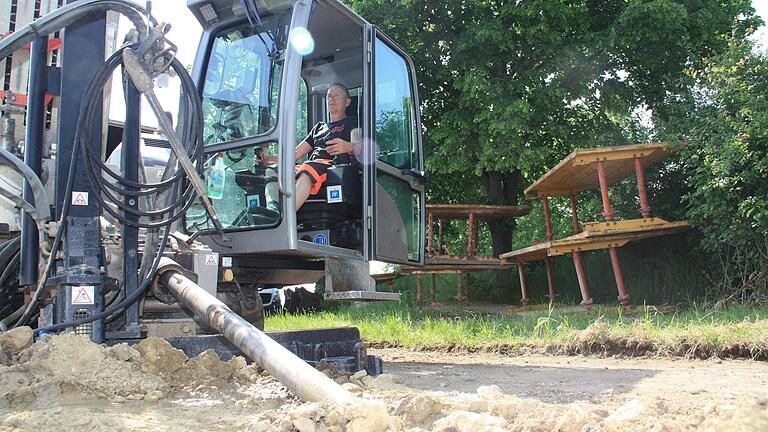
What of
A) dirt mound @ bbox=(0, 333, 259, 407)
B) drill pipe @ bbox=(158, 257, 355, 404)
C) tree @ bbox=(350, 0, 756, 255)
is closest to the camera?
drill pipe @ bbox=(158, 257, 355, 404)

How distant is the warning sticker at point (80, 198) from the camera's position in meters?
3.39

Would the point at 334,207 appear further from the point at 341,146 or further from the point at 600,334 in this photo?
the point at 600,334

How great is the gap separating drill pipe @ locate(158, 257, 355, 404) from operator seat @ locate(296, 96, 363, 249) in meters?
1.75

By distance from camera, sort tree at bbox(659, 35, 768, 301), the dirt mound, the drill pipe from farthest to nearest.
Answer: tree at bbox(659, 35, 768, 301), the dirt mound, the drill pipe

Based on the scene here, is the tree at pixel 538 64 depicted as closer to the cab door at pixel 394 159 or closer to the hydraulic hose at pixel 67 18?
the cab door at pixel 394 159

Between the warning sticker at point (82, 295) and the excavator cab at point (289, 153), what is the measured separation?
142 centimetres

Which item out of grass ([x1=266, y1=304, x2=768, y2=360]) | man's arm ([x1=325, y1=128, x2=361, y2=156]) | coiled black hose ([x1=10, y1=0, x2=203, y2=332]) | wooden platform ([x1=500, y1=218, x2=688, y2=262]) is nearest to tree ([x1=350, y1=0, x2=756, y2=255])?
wooden platform ([x1=500, y1=218, x2=688, y2=262])

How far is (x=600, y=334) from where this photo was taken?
6.18 m

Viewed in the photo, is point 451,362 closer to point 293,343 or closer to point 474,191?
point 293,343

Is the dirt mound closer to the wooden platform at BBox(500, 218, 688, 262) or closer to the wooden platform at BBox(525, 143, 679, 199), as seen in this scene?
the wooden platform at BBox(500, 218, 688, 262)

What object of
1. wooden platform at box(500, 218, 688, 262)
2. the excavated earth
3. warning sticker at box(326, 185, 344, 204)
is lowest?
the excavated earth

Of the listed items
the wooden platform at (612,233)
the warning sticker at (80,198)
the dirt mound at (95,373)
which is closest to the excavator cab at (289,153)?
the warning sticker at (80,198)

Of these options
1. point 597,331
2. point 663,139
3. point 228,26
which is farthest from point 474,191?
point 228,26

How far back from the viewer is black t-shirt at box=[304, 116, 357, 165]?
5.52 m
